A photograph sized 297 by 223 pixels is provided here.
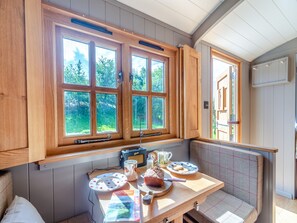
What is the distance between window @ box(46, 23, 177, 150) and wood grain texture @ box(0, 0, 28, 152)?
0.24 metres

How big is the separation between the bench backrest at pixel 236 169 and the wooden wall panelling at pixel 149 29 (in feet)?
4.38

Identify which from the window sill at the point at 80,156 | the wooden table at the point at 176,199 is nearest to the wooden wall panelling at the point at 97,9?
the window sill at the point at 80,156

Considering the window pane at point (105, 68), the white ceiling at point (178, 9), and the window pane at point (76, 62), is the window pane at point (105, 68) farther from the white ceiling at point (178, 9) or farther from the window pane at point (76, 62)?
the white ceiling at point (178, 9)

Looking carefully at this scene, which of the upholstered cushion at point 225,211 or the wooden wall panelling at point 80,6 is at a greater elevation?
the wooden wall panelling at point 80,6

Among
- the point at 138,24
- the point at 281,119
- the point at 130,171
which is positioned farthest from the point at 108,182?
the point at 281,119

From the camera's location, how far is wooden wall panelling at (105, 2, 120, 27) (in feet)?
4.53

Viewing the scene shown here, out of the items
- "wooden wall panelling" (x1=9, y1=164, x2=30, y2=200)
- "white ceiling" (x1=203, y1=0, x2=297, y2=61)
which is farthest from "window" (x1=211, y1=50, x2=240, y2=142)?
"wooden wall panelling" (x1=9, y1=164, x2=30, y2=200)

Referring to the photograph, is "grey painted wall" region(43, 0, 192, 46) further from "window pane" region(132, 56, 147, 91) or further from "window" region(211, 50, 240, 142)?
"window" region(211, 50, 240, 142)

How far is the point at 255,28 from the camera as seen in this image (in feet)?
6.52

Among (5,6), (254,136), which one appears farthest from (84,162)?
(254,136)

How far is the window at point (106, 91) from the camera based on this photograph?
1.21 meters

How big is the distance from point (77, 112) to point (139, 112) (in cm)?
61

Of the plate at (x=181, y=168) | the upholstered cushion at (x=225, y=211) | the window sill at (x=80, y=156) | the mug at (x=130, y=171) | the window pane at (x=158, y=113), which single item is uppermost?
the window pane at (x=158, y=113)

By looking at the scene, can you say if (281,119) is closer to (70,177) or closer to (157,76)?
(157,76)
